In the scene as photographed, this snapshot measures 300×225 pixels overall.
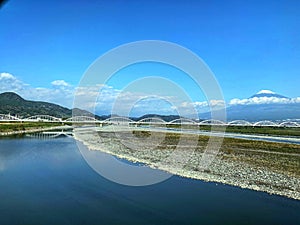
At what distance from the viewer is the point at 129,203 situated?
654cm

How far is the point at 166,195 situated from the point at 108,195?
4.25 feet

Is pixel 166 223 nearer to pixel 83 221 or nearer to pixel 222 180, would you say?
pixel 83 221

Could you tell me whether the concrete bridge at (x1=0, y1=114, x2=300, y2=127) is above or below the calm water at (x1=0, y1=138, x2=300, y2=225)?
above

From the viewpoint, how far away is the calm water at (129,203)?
18.2ft

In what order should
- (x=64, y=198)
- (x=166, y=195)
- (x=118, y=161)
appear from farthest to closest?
(x=118, y=161) < (x=166, y=195) < (x=64, y=198)

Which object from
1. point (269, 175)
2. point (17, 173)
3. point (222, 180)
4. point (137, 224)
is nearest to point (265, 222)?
point (137, 224)

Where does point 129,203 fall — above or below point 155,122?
below

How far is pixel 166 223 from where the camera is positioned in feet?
17.7

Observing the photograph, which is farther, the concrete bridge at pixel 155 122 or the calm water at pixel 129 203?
the concrete bridge at pixel 155 122

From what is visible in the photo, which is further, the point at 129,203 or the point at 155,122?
the point at 155,122

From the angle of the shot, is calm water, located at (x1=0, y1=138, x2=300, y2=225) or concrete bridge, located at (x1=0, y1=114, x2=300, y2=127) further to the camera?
concrete bridge, located at (x1=0, y1=114, x2=300, y2=127)

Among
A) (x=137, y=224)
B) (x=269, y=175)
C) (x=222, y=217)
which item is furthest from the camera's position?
(x=269, y=175)

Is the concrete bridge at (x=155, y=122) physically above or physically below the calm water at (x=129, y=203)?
above

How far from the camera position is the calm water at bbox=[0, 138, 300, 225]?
18.2ft
